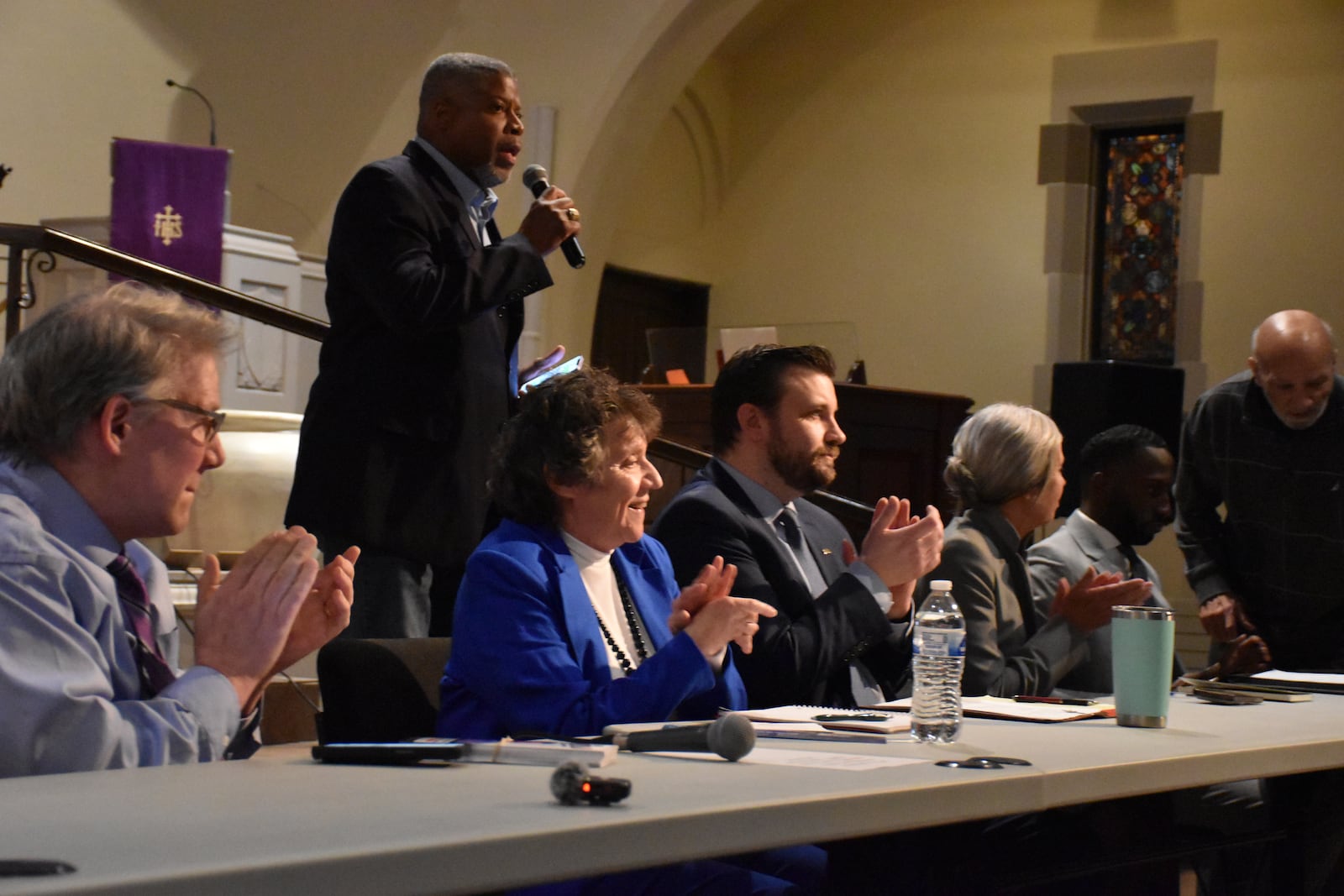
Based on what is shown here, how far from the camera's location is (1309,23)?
825 centimetres

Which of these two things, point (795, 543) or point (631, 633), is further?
point (795, 543)

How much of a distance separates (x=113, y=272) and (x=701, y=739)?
8.93 feet

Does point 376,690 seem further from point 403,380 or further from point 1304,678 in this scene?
point 1304,678

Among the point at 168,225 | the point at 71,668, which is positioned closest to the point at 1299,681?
the point at 71,668

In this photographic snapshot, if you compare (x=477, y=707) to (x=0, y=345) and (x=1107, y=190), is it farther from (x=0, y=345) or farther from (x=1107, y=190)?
(x=1107, y=190)

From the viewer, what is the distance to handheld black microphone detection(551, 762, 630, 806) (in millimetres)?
1150

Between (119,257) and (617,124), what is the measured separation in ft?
15.2

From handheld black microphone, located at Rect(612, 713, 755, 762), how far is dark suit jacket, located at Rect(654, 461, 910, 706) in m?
0.77

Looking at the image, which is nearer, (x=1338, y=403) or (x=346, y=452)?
(x=346, y=452)

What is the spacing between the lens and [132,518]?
1.56m

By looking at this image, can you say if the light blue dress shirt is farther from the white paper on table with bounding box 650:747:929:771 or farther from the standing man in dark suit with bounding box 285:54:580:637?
the standing man in dark suit with bounding box 285:54:580:637

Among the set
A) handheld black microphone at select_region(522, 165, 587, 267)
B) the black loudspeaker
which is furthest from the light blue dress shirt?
the black loudspeaker

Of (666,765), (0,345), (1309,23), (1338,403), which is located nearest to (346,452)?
(666,765)

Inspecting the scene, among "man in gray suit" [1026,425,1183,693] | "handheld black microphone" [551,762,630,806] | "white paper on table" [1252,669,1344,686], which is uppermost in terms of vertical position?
"man in gray suit" [1026,425,1183,693]
